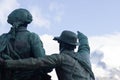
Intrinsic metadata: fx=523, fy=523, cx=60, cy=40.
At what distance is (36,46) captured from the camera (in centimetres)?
1260

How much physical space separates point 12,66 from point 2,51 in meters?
Result: 0.94

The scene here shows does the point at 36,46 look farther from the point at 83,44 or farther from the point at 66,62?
the point at 83,44

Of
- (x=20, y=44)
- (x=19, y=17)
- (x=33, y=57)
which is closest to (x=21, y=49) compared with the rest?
(x=20, y=44)

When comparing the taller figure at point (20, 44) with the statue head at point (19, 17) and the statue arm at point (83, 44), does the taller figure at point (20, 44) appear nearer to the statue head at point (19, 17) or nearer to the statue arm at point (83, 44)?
the statue head at point (19, 17)

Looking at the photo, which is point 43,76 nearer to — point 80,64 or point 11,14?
point 80,64

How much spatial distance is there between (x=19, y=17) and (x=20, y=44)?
2.28ft

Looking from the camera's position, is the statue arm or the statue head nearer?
the statue head

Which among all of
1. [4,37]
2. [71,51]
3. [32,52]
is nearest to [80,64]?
[71,51]

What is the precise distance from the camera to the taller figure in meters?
12.4

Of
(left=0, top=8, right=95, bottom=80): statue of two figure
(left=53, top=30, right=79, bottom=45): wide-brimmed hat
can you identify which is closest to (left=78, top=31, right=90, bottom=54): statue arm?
(left=0, top=8, right=95, bottom=80): statue of two figure

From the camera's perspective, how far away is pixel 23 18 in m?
12.9

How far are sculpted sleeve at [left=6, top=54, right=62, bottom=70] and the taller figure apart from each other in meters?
0.48

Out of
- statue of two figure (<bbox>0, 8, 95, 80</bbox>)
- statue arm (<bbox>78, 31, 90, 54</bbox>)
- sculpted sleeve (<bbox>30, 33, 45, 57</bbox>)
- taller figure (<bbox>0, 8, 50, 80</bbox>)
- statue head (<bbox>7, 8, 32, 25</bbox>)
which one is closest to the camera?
statue of two figure (<bbox>0, 8, 95, 80</bbox>)

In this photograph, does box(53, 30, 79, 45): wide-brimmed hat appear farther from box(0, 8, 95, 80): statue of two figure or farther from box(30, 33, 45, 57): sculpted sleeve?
box(30, 33, 45, 57): sculpted sleeve
